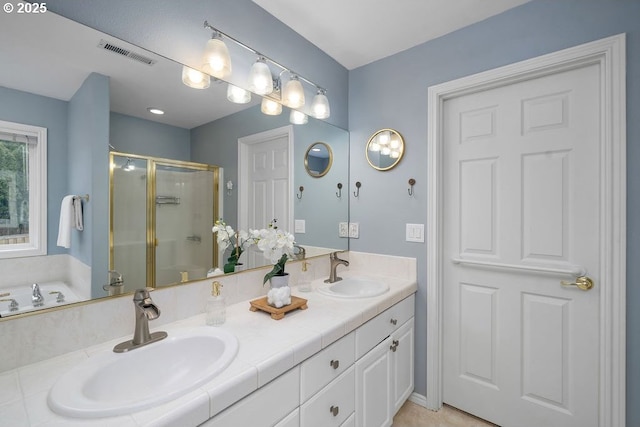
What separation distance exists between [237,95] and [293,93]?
377 mm

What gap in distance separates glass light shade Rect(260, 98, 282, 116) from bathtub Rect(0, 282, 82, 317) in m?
1.24

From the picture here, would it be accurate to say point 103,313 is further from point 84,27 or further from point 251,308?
point 84,27

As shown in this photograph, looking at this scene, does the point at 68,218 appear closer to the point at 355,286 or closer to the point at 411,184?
the point at 355,286

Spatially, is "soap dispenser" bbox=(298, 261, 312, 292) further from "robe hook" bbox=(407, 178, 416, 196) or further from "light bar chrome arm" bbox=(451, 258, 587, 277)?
"light bar chrome arm" bbox=(451, 258, 587, 277)

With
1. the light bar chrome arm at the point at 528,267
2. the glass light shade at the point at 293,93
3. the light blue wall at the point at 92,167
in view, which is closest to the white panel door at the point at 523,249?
the light bar chrome arm at the point at 528,267

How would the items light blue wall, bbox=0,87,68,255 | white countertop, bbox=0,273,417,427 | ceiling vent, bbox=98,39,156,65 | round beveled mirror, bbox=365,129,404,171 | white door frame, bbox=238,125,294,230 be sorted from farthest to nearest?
round beveled mirror, bbox=365,129,404,171 → white door frame, bbox=238,125,294,230 → ceiling vent, bbox=98,39,156,65 → light blue wall, bbox=0,87,68,255 → white countertop, bbox=0,273,417,427

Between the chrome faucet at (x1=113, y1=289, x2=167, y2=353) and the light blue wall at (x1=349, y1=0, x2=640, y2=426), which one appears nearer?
the chrome faucet at (x1=113, y1=289, x2=167, y2=353)

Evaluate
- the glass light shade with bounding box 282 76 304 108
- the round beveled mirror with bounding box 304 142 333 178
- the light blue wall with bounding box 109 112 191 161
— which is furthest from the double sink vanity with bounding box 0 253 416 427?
the glass light shade with bounding box 282 76 304 108

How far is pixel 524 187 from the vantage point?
1676mm

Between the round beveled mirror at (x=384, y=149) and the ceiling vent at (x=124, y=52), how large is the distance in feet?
4.81

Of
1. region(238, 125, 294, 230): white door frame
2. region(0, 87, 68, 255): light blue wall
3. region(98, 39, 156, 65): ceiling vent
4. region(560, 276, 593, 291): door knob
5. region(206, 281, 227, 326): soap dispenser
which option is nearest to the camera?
region(0, 87, 68, 255): light blue wall

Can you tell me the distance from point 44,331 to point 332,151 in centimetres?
185

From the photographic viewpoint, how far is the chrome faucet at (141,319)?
1.02m

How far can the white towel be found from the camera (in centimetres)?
102
